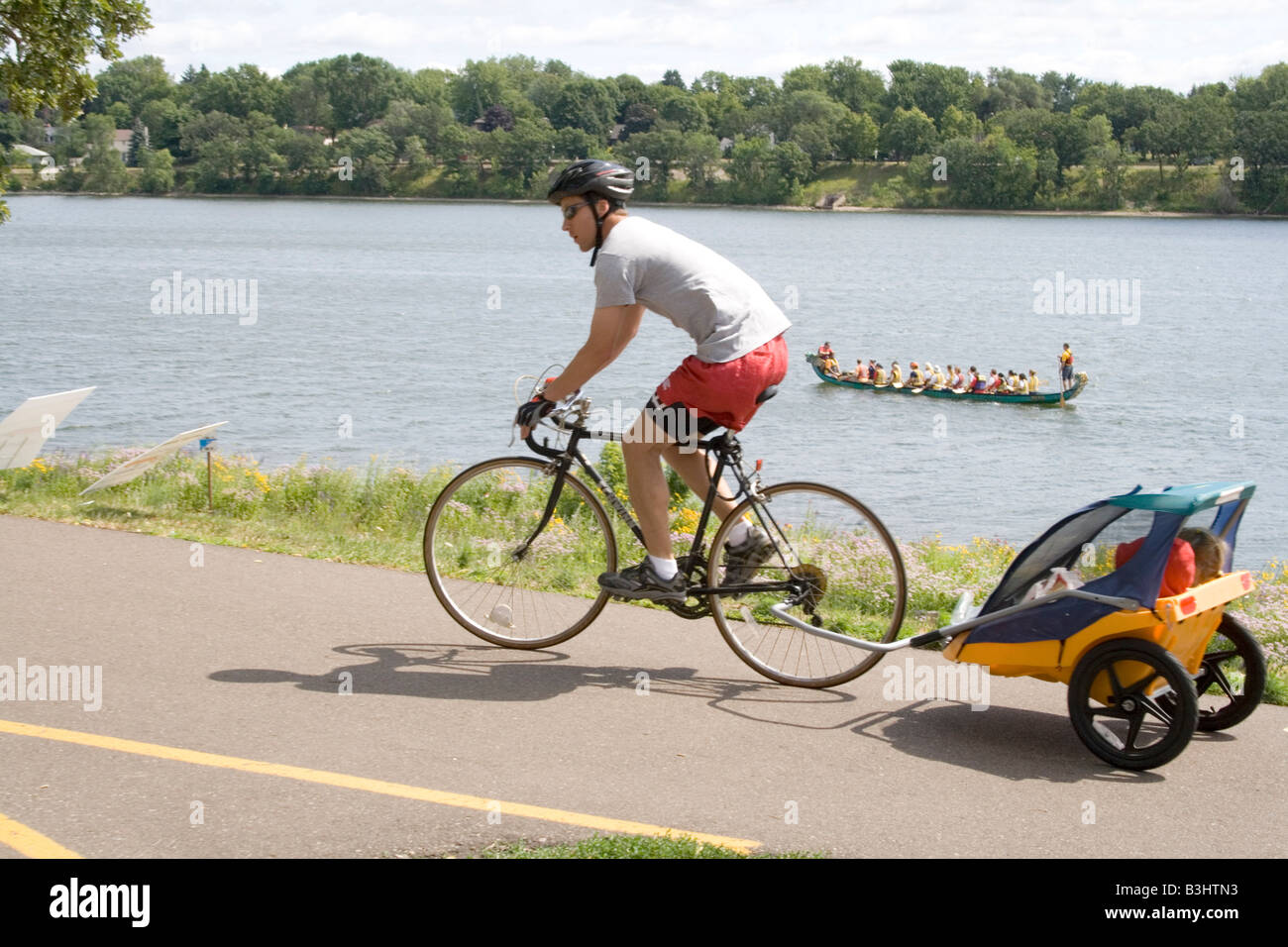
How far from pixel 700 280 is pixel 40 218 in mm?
128721

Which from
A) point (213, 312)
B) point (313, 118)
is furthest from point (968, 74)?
point (213, 312)

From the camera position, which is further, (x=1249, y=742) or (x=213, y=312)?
(x=213, y=312)

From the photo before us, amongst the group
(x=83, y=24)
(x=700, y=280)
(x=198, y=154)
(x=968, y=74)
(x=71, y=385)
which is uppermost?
(x=968, y=74)

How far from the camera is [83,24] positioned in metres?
11.5

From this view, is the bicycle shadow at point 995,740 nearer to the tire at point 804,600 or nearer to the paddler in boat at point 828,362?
the tire at point 804,600

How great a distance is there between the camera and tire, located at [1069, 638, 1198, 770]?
4961mm

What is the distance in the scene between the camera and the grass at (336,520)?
24.4 feet

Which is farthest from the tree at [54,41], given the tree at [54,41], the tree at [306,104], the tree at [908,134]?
the tree at [306,104]
